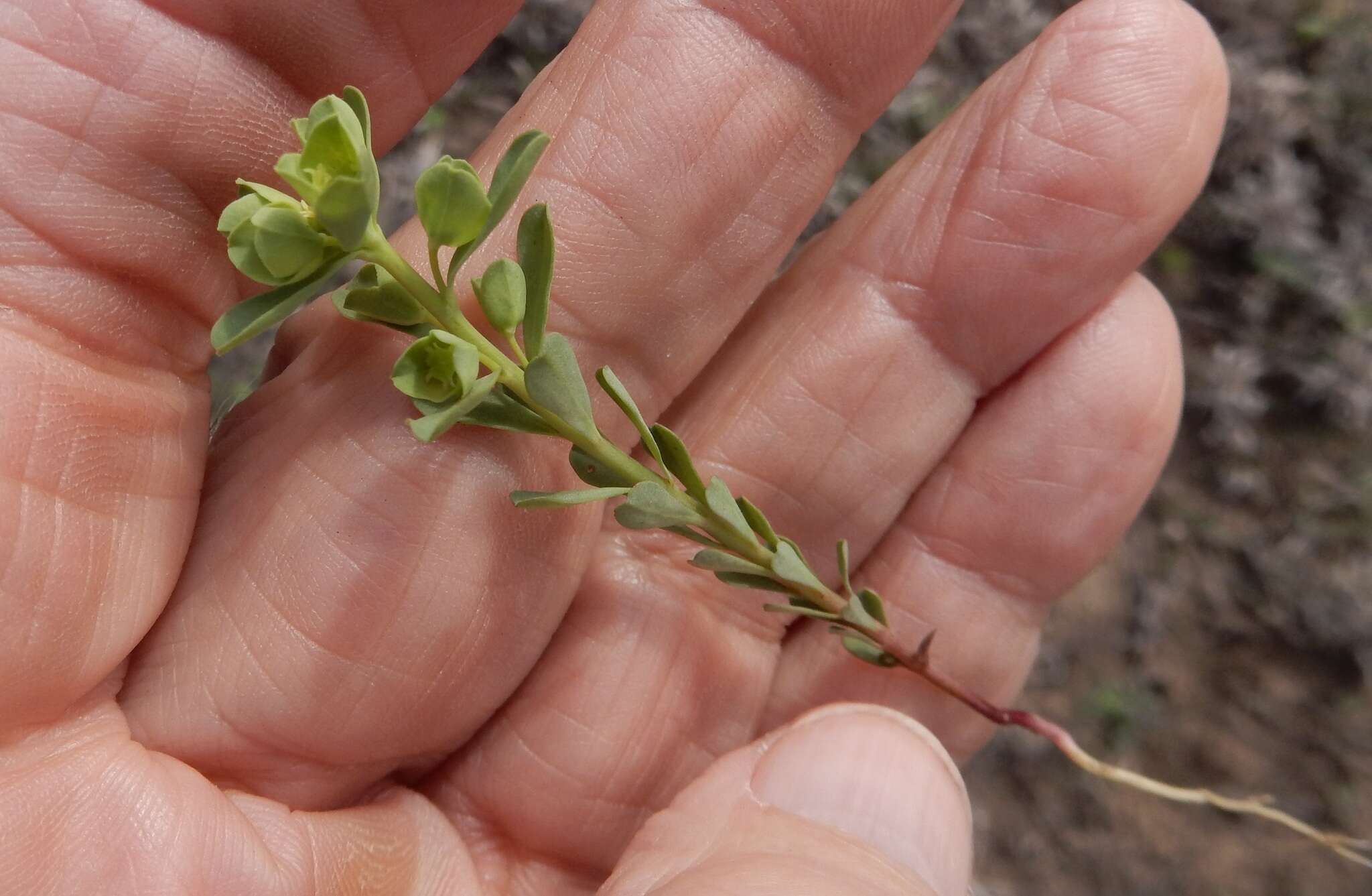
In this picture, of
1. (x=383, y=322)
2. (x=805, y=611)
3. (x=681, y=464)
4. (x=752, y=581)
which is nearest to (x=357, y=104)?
(x=383, y=322)

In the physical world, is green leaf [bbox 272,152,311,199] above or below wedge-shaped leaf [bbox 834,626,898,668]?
above

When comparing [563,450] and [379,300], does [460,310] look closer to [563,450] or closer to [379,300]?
[379,300]

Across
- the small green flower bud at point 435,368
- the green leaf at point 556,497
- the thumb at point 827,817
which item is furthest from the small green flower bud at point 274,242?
the thumb at point 827,817

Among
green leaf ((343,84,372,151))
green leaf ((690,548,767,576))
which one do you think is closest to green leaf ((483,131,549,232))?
green leaf ((343,84,372,151))

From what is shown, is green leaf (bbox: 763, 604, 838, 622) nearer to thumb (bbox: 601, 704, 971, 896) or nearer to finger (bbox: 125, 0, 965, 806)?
thumb (bbox: 601, 704, 971, 896)

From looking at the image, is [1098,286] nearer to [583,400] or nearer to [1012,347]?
[1012,347]

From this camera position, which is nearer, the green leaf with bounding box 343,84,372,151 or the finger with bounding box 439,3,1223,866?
the green leaf with bounding box 343,84,372,151
